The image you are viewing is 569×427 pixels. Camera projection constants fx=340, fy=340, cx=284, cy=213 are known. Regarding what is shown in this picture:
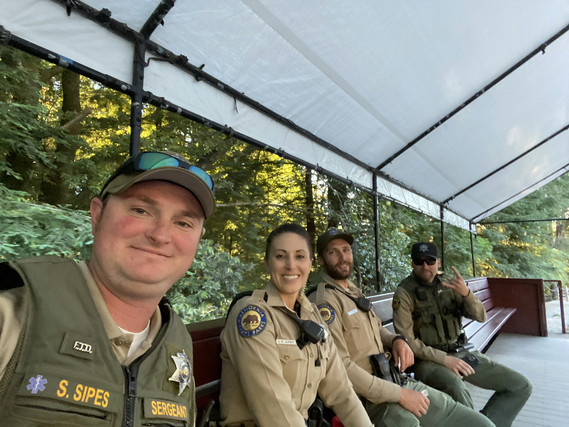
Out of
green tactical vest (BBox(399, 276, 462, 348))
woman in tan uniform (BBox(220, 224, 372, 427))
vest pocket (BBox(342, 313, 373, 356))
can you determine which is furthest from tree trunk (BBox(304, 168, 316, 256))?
woman in tan uniform (BBox(220, 224, 372, 427))

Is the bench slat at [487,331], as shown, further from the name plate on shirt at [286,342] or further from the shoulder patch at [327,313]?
the name plate on shirt at [286,342]

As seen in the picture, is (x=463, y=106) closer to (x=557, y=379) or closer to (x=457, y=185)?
(x=457, y=185)

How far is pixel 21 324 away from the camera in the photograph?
74 cm

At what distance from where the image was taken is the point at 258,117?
2.80 m

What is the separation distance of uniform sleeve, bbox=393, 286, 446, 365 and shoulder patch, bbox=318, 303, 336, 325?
3.92 feet

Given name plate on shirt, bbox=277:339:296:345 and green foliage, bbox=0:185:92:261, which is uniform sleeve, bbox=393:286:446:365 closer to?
name plate on shirt, bbox=277:339:296:345

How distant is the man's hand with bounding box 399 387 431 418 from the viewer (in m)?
2.03

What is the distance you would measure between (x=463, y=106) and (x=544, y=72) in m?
1.30

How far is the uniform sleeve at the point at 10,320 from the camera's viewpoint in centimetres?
70

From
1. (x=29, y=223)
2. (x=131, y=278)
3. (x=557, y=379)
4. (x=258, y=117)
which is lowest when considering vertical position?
(x=557, y=379)

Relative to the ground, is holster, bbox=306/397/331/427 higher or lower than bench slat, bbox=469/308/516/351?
lower

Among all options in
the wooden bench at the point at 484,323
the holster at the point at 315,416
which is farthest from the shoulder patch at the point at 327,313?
the wooden bench at the point at 484,323

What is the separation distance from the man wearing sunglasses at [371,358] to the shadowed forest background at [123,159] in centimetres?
263

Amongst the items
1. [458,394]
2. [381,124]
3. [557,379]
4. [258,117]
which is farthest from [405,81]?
[557,379]
